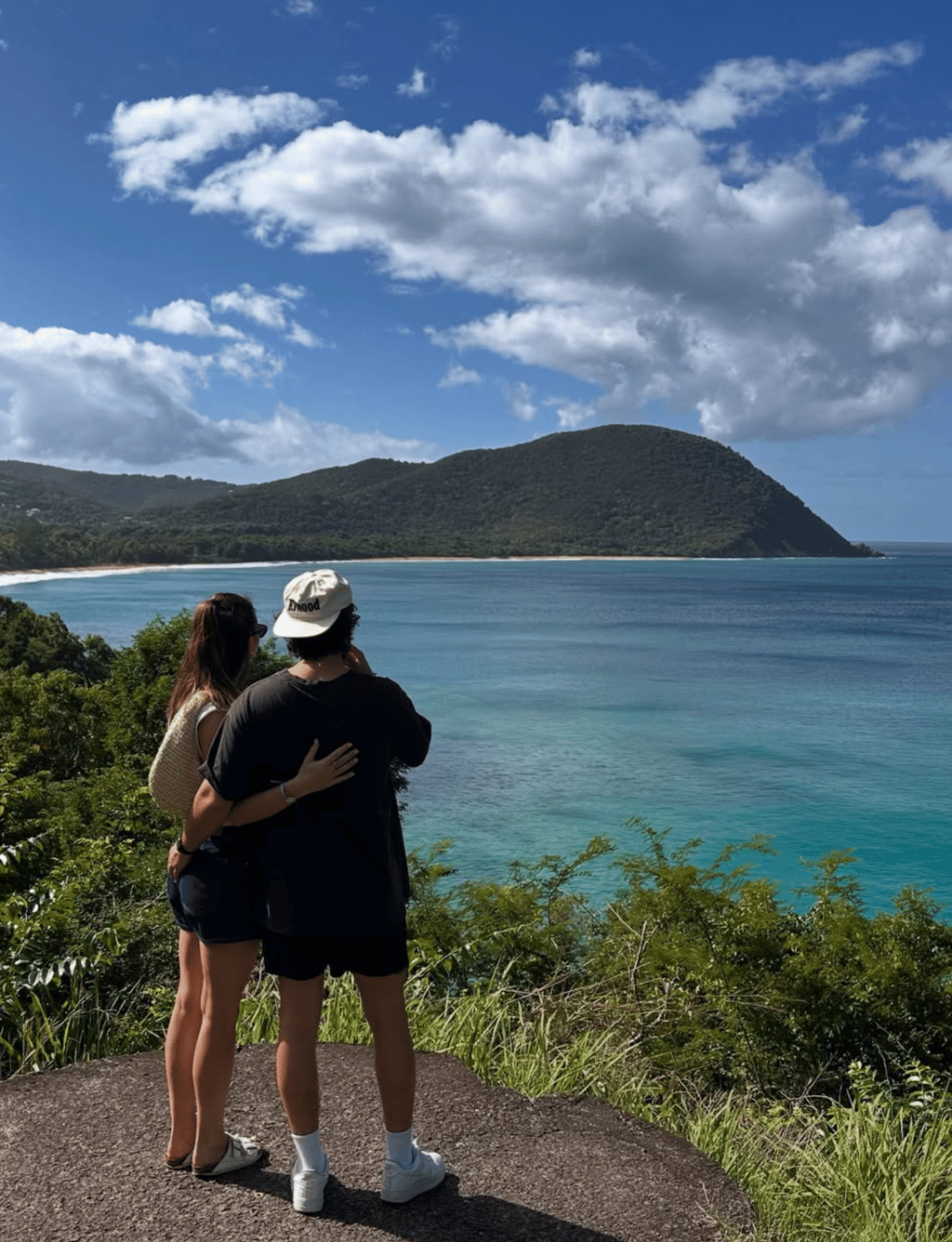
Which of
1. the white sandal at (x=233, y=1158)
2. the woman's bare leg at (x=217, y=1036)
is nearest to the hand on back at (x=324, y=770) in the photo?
the woman's bare leg at (x=217, y=1036)

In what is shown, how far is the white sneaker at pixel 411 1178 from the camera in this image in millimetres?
3672

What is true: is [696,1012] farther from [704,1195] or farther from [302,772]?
[302,772]

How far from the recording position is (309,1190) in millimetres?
3627

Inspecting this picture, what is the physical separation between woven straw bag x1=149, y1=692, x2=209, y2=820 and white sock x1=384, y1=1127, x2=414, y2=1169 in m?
1.27

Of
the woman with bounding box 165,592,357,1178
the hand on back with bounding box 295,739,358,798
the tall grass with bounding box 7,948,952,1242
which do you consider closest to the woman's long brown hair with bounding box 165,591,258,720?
the woman with bounding box 165,592,357,1178

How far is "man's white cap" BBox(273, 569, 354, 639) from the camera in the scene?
136 inches

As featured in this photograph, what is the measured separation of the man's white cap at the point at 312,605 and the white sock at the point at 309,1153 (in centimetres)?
168

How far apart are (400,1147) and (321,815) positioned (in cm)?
121

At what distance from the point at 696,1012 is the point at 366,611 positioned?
78.5 metres

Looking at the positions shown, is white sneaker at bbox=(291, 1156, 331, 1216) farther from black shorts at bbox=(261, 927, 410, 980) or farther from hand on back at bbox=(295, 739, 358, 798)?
hand on back at bbox=(295, 739, 358, 798)

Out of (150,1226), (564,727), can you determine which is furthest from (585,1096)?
(564,727)

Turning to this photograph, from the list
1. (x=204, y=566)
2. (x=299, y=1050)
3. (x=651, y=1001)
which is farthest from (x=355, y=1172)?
(x=204, y=566)

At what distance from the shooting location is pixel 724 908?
8156 mm

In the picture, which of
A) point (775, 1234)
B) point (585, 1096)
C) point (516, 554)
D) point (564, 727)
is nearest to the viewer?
point (775, 1234)
